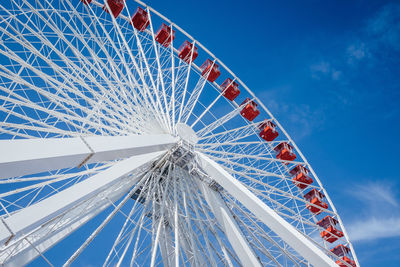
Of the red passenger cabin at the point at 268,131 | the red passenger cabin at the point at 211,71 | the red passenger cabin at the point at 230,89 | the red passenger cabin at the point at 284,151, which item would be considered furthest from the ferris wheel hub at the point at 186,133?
the red passenger cabin at the point at 284,151

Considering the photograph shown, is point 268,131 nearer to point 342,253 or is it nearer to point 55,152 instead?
point 342,253

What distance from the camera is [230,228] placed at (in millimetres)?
10430

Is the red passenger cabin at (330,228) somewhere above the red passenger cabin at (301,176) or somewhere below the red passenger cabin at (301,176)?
below

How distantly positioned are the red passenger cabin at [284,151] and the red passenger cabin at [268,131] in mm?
715

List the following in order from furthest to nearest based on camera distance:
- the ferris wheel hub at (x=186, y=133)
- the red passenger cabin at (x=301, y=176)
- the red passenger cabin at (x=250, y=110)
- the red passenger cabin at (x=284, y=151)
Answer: the red passenger cabin at (x=284, y=151) → the red passenger cabin at (x=301, y=176) → the red passenger cabin at (x=250, y=110) → the ferris wheel hub at (x=186, y=133)

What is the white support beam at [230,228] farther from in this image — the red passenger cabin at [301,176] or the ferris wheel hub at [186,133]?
the red passenger cabin at [301,176]

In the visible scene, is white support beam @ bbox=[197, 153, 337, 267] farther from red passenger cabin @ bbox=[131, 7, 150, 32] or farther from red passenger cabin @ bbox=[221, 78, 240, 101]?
red passenger cabin @ bbox=[131, 7, 150, 32]

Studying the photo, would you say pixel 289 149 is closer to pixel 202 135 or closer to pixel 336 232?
pixel 336 232

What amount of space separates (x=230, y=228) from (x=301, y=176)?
900 centimetres

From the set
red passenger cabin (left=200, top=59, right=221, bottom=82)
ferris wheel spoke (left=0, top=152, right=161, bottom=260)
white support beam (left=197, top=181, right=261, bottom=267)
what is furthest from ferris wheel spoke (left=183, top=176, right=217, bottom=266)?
red passenger cabin (left=200, top=59, right=221, bottom=82)

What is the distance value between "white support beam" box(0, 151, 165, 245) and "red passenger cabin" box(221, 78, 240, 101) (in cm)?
895

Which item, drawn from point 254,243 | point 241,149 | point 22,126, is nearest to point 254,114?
point 241,149

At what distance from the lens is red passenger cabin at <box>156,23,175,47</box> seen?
16.8 m

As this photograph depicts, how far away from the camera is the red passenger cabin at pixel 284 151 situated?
61.1 feet
